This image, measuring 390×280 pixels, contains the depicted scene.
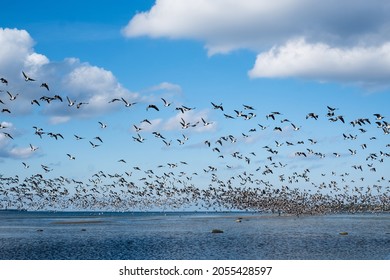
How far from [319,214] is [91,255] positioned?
121496 mm

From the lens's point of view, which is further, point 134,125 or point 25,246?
point 25,246

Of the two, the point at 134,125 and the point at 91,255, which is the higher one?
the point at 134,125

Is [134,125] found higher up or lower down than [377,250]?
higher up

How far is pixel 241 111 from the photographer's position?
55812mm

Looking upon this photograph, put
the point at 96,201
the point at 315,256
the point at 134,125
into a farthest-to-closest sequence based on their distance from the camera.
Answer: the point at 96,201
the point at 134,125
the point at 315,256

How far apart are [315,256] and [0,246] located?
124 ft

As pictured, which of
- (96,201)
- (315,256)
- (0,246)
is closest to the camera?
(315,256)

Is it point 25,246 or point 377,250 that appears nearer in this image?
point 377,250

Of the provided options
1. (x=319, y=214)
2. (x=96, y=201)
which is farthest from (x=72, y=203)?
(x=319, y=214)

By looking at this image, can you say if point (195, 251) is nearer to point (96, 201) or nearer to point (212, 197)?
point (212, 197)
